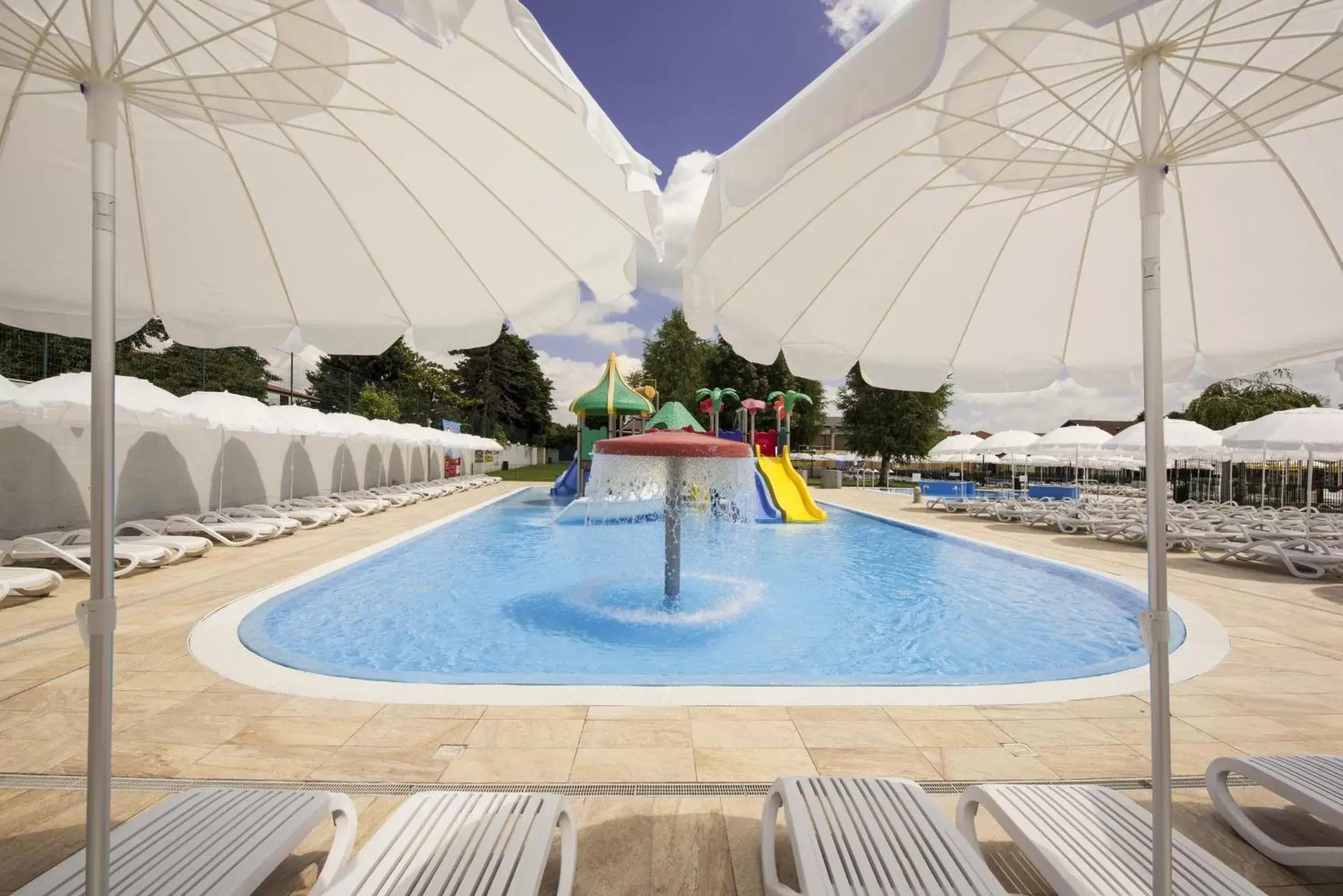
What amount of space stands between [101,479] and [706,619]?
256 inches

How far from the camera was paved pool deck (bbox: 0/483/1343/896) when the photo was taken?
108 inches

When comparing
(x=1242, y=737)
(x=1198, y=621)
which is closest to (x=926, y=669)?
(x=1242, y=737)

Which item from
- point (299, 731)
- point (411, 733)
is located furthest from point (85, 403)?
point (411, 733)

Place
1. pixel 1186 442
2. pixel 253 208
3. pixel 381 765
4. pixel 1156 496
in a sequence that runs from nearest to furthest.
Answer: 1. pixel 1156 496
2. pixel 253 208
3. pixel 381 765
4. pixel 1186 442

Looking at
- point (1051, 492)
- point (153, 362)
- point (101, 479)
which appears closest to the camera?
point (101, 479)

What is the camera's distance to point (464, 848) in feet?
7.40

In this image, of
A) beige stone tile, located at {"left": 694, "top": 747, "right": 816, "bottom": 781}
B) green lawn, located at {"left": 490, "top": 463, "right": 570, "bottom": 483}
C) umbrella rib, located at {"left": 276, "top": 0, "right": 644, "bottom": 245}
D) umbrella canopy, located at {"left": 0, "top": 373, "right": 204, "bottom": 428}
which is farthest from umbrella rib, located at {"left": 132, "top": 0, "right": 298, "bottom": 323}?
green lawn, located at {"left": 490, "top": 463, "right": 570, "bottom": 483}

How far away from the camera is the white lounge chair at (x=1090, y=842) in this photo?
2180 mm

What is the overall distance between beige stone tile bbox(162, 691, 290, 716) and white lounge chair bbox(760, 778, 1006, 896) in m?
3.47

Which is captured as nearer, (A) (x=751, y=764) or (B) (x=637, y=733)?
(A) (x=751, y=764)

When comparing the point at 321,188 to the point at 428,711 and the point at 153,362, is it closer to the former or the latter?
the point at 428,711

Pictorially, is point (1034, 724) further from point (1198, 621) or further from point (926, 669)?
point (1198, 621)

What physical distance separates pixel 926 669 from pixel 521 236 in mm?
5517

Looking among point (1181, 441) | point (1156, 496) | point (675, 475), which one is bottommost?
point (675, 475)
